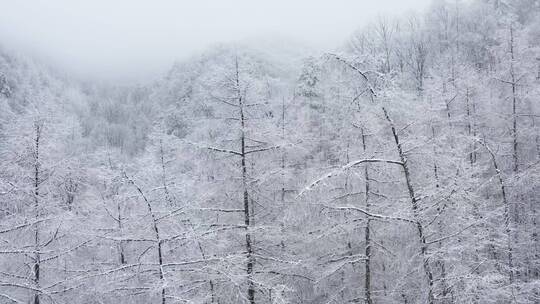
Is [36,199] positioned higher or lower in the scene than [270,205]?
higher

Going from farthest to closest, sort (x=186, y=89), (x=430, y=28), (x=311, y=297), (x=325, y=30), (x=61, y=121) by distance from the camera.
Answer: (x=325, y=30), (x=186, y=89), (x=430, y=28), (x=311, y=297), (x=61, y=121)

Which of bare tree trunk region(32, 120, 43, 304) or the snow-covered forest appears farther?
bare tree trunk region(32, 120, 43, 304)

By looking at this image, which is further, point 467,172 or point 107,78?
point 107,78

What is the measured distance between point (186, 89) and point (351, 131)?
7567cm

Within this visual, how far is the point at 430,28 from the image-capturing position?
5666 centimetres

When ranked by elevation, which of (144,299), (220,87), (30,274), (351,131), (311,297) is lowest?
(311,297)

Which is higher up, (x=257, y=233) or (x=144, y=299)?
(x=257, y=233)

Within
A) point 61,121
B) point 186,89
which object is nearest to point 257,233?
point 61,121

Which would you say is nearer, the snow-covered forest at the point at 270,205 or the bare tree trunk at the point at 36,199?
the snow-covered forest at the point at 270,205

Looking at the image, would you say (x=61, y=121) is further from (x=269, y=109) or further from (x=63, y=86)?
(x=63, y=86)

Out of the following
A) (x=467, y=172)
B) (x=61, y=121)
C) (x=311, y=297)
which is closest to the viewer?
(x=467, y=172)

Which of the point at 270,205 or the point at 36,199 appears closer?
the point at 36,199

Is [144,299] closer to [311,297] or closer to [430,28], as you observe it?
[311,297]

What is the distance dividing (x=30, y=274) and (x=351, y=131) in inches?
330
